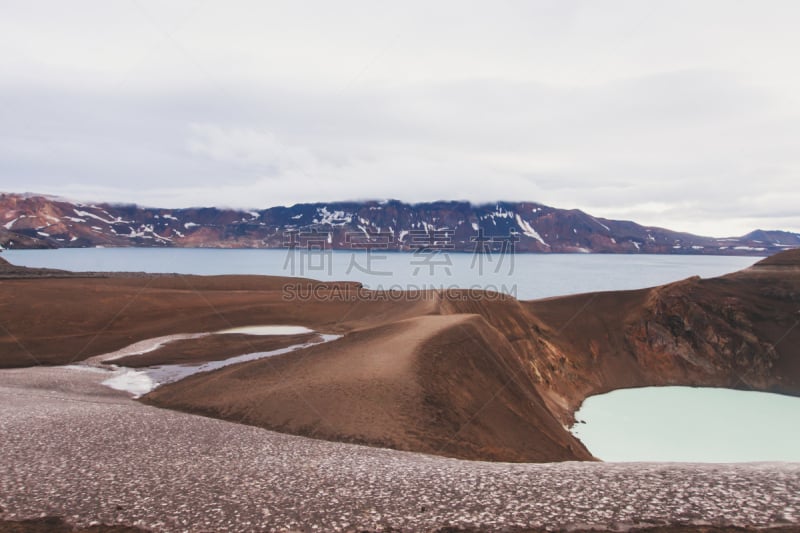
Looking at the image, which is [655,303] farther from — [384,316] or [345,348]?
[345,348]

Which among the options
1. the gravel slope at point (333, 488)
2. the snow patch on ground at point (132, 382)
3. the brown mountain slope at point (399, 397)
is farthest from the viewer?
the snow patch on ground at point (132, 382)

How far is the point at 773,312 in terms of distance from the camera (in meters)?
65.1

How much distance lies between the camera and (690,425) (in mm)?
45094

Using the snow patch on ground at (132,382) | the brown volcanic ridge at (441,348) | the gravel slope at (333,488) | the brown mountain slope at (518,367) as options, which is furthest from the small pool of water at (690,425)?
the snow patch on ground at (132,382)

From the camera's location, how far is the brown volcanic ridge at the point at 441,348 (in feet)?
69.6

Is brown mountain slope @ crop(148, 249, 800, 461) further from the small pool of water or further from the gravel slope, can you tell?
the gravel slope

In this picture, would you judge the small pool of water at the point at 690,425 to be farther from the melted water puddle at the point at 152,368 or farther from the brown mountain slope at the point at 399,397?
the melted water puddle at the point at 152,368

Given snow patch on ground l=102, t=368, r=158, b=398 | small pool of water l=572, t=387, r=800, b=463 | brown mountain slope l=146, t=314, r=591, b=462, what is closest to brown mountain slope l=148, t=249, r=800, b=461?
brown mountain slope l=146, t=314, r=591, b=462

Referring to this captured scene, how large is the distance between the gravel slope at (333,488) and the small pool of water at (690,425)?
27.7 m

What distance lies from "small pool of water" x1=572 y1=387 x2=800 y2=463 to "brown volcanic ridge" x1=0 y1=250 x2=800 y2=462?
10.1 ft

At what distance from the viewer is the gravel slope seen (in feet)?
32.3

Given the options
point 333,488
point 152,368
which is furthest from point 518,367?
point 152,368

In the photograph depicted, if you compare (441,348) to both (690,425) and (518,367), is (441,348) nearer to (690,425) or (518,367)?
(518,367)

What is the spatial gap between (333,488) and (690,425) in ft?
155
